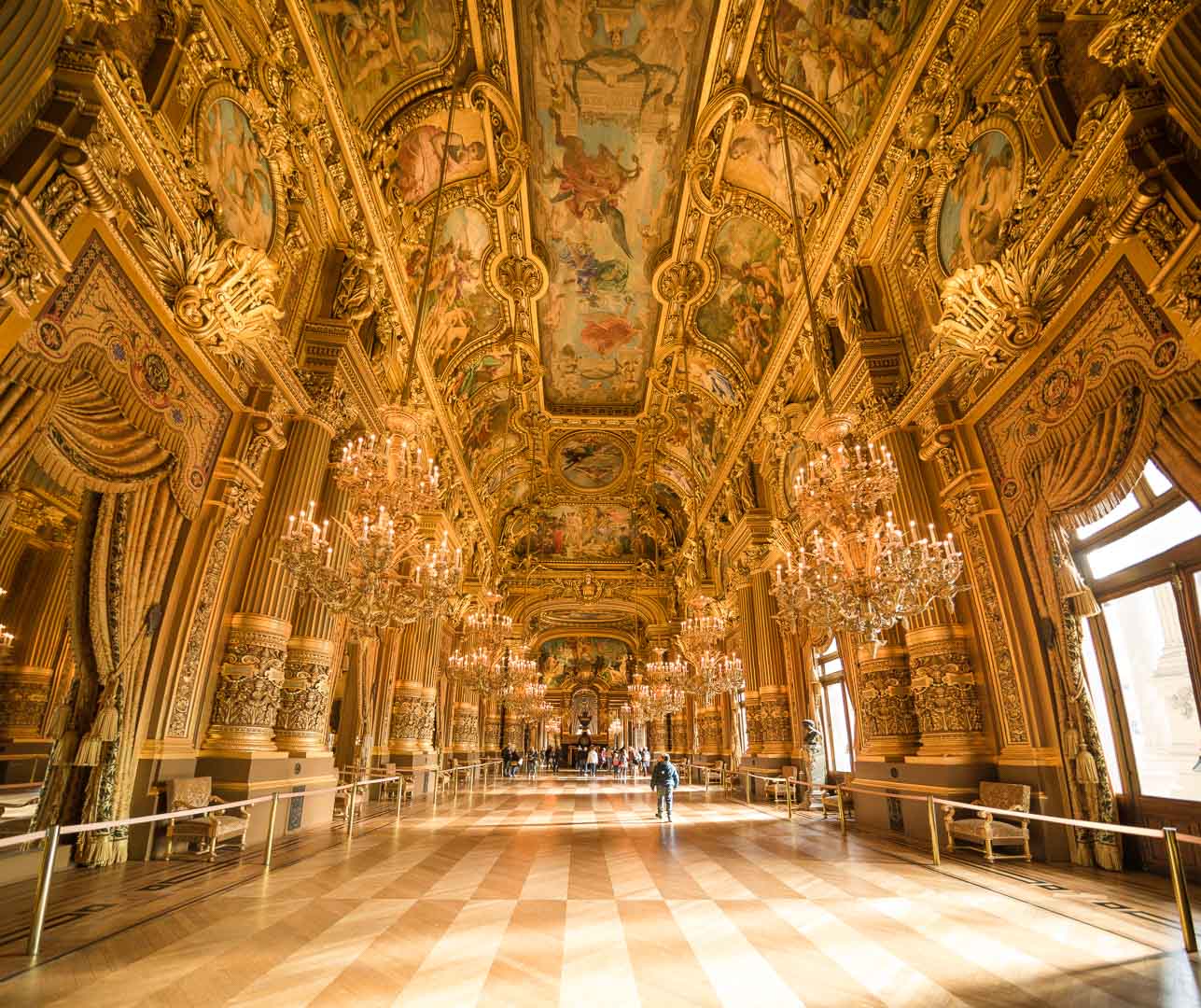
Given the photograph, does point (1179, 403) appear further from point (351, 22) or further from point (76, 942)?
point (351, 22)

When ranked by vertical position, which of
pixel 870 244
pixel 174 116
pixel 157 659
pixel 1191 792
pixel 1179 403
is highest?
pixel 870 244

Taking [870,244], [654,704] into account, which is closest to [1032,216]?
[870,244]

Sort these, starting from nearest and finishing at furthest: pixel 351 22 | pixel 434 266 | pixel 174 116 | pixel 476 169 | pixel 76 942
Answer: pixel 76 942 < pixel 174 116 < pixel 351 22 < pixel 476 169 < pixel 434 266

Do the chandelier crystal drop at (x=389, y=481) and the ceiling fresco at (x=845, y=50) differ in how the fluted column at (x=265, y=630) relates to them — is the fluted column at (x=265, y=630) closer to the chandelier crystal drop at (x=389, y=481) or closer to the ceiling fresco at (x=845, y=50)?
the chandelier crystal drop at (x=389, y=481)

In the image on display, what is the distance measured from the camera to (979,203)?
716 centimetres

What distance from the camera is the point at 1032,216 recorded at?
6039mm

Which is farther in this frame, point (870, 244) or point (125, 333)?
point (870, 244)

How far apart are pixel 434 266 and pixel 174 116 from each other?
6.42 meters

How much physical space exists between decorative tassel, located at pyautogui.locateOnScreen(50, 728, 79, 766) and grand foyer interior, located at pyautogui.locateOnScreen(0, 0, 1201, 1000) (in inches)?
1.6

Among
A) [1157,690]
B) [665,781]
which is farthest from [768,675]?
[1157,690]

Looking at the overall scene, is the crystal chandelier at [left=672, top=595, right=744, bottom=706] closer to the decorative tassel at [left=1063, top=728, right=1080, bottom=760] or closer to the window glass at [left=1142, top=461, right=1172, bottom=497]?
the decorative tassel at [left=1063, top=728, right=1080, bottom=760]

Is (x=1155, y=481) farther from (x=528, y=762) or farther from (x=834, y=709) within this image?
(x=528, y=762)

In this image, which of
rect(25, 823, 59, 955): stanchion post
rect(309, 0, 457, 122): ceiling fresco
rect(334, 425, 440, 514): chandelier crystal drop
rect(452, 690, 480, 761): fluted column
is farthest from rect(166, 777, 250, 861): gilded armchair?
rect(452, 690, 480, 761): fluted column

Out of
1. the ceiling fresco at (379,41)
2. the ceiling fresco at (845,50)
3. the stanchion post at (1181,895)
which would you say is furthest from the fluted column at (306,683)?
the ceiling fresco at (845,50)
